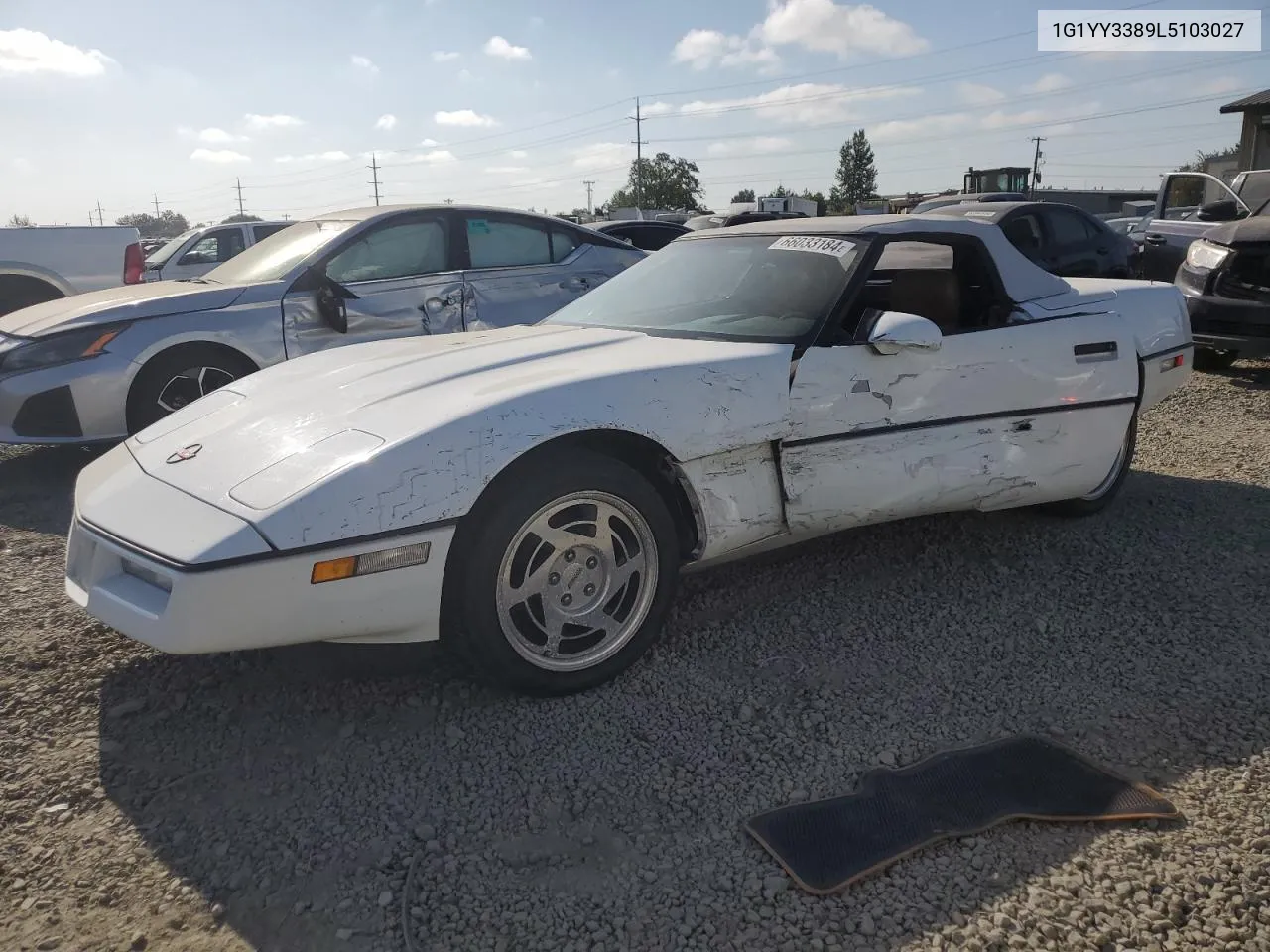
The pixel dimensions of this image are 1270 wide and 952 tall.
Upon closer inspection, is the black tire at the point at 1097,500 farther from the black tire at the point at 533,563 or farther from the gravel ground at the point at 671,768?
the black tire at the point at 533,563

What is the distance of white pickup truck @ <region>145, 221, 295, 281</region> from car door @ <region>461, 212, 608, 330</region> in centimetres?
873

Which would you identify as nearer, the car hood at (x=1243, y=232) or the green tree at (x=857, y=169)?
the car hood at (x=1243, y=232)

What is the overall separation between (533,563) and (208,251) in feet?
44.3

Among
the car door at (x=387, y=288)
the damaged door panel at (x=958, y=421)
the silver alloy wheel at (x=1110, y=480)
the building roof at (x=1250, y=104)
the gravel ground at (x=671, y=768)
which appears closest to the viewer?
the gravel ground at (x=671, y=768)

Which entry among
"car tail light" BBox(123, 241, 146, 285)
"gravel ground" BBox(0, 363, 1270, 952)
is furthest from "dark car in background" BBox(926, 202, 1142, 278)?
"car tail light" BBox(123, 241, 146, 285)

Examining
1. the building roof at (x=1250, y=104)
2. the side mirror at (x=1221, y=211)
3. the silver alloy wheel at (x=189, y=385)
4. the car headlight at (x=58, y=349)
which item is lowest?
the silver alloy wheel at (x=189, y=385)

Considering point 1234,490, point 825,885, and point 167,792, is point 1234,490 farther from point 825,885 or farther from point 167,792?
point 167,792

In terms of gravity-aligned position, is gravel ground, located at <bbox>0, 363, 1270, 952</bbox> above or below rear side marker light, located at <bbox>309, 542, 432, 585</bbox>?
below

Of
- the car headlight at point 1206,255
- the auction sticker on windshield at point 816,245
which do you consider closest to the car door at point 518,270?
the auction sticker on windshield at point 816,245

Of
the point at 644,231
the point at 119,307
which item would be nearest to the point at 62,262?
the point at 119,307

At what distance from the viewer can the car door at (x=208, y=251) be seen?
13.8m

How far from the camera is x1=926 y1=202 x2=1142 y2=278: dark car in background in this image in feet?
31.1

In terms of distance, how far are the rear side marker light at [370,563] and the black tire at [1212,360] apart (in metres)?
7.49

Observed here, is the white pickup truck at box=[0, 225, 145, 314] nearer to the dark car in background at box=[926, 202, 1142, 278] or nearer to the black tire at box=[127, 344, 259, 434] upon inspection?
the black tire at box=[127, 344, 259, 434]
